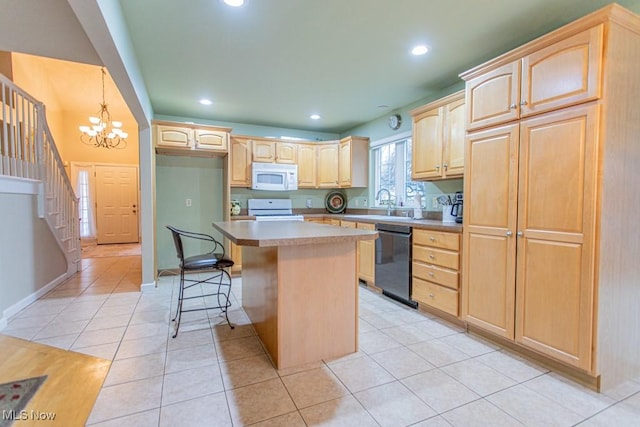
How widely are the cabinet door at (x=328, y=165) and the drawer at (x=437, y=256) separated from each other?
2426 mm

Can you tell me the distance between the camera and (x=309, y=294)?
2062 millimetres

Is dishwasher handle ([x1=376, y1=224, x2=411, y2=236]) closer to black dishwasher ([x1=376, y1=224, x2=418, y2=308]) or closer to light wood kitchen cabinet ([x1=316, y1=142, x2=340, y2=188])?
black dishwasher ([x1=376, y1=224, x2=418, y2=308])

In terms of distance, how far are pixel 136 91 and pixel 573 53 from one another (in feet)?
10.8

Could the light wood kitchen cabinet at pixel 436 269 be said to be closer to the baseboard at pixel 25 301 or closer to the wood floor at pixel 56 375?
the wood floor at pixel 56 375

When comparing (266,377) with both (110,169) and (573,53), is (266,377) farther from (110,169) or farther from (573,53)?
(110,169)

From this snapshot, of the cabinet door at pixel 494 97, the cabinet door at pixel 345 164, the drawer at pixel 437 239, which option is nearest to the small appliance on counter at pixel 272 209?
the cabinet door at pixel 345 164

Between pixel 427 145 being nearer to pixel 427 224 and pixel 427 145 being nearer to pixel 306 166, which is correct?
pixel 427 224

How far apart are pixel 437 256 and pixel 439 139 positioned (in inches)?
48.1

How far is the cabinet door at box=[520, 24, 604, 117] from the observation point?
5.69 ft

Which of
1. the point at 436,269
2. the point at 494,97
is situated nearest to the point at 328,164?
the point at 436,269

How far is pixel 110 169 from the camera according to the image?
7750 millimetres

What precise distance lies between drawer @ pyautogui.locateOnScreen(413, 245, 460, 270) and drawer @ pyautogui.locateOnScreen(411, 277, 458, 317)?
22 cm

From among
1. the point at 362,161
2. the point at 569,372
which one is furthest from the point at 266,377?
the point at 362,161

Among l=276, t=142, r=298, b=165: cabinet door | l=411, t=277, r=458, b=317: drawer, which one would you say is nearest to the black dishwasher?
l=411, t=277, r=458, b=317: drawer
